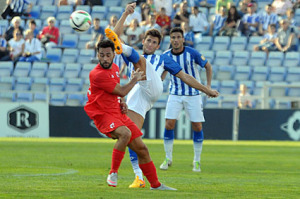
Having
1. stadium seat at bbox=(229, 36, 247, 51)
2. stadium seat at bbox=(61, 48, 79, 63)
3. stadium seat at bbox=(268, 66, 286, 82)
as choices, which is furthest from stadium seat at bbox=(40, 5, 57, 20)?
stadium seat at bbox=(268, 66, 286, 82)

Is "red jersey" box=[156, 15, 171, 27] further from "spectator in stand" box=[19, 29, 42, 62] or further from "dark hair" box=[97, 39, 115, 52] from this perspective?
"dark hair" box=[97, 39, 115, 52]

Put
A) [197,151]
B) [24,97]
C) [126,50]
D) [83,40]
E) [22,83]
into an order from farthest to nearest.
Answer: [83,40]
[22,83]
[24,97]
[197,151]
[126,50]

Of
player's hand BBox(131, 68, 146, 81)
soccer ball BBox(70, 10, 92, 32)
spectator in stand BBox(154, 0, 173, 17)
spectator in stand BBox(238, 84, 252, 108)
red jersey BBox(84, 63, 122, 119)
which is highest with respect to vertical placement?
spectator in stand BBox(154, 0, 173, 17)

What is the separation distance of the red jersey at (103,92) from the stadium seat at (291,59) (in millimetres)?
15806

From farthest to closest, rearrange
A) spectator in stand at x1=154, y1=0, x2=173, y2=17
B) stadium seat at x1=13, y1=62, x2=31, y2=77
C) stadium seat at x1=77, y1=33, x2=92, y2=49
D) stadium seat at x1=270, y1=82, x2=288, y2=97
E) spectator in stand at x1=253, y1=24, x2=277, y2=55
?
stadium seat at x1=77, y1=33, x2=92, y2=49
spectator in stand at x1=154, y1=0, x2=173, y2=17
stadium seat at x1=13, y1=62, x2=31, y2=77
spectator in stand at x1=253, y1=24, x2=277, y2=55
stadium seat at x1=270, y1=82, x2=288, y2=97

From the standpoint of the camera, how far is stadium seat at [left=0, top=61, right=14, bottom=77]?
23.6 metres

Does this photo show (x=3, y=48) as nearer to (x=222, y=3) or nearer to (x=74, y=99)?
(x=74, y=99)

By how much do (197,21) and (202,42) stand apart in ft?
2.70

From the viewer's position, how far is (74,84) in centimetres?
2325

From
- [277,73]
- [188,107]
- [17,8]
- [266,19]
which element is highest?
[17,8]

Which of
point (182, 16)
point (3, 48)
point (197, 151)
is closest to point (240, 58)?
point (182, 16)

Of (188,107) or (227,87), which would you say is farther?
(227,87)

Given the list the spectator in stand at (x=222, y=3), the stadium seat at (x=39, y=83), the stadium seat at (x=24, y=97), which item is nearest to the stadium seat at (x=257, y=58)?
the spectator in stand at (x=222, y=3)

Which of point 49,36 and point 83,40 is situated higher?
point 49,36
